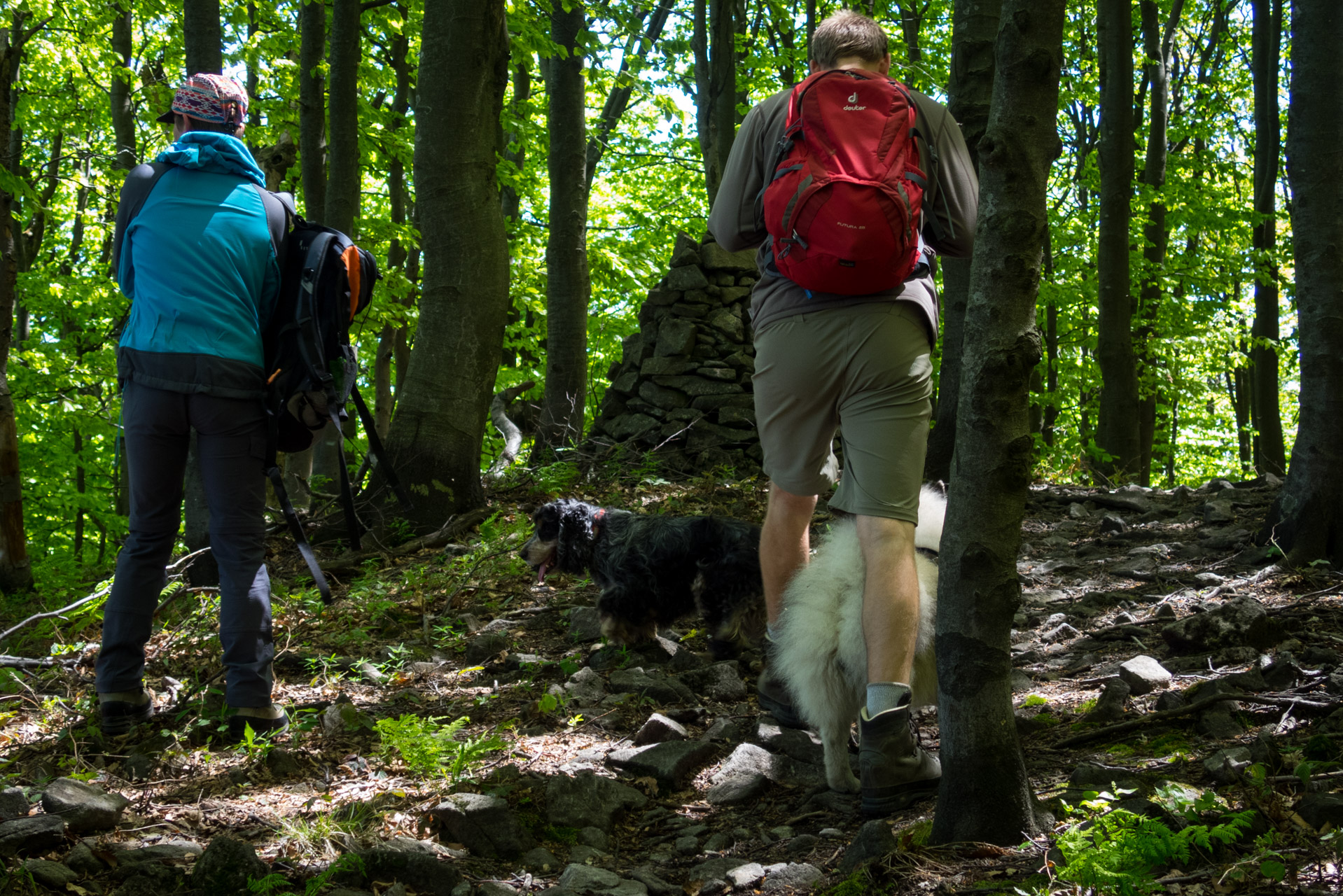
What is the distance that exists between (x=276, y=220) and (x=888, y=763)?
3.05 meters

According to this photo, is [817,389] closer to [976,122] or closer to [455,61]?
[976,122]

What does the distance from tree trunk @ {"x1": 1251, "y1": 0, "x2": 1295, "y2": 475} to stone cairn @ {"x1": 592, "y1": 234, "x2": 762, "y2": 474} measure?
7.08 meters

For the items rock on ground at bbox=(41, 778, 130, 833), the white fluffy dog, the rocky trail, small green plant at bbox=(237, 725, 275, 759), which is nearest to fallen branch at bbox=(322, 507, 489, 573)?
the rocky trail

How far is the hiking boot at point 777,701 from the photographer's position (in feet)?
11.5

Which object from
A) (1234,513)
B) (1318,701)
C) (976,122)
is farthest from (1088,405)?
(1318,701)

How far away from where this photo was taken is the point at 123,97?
15.4 meters

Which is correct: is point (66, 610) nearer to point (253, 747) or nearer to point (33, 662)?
point (33, 662)

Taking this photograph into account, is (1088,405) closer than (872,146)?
No

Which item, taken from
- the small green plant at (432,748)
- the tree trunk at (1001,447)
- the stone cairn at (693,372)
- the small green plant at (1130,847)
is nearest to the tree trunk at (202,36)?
the small green plant at (432,748)

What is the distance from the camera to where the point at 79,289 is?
51.9 feet

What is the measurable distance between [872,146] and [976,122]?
289 centimetres

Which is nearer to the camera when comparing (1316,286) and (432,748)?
(432,748)

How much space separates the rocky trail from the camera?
7.31 feet

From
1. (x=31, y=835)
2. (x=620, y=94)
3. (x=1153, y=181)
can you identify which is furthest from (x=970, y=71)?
(x=620, y=94)
